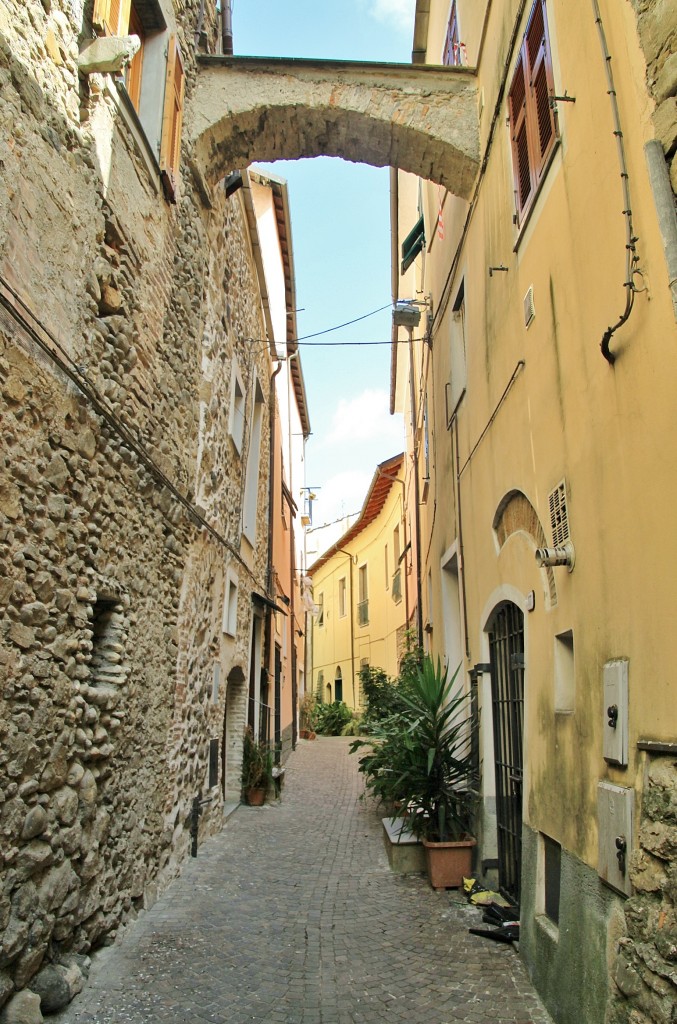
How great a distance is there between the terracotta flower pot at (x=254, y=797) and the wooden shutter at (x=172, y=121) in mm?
7189

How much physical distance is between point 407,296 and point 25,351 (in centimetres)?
1220

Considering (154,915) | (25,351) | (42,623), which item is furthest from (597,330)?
(154,915)

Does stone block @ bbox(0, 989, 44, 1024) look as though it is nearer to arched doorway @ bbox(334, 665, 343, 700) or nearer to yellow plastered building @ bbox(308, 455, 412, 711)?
yellow plastered building @ bbox(308, 455, 412, 711)

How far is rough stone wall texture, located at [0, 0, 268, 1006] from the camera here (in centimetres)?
317

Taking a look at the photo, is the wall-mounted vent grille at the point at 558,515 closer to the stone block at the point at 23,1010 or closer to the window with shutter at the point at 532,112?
the window with shutter at the point at 532,112

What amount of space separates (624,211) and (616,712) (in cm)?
200

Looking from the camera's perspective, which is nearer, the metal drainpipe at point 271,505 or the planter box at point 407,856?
the planter box at point 407,856

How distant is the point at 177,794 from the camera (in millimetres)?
5855

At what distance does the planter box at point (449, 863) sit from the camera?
5.38 m

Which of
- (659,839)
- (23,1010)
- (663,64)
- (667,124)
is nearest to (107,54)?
(663,64)

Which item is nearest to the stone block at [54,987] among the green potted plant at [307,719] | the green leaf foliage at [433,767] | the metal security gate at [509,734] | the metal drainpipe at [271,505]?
the metal security gate at [509,734]

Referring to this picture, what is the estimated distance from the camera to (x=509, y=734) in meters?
5.12

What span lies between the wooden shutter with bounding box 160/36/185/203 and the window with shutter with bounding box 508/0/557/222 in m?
2.74

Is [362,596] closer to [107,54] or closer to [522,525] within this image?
[522,525]
